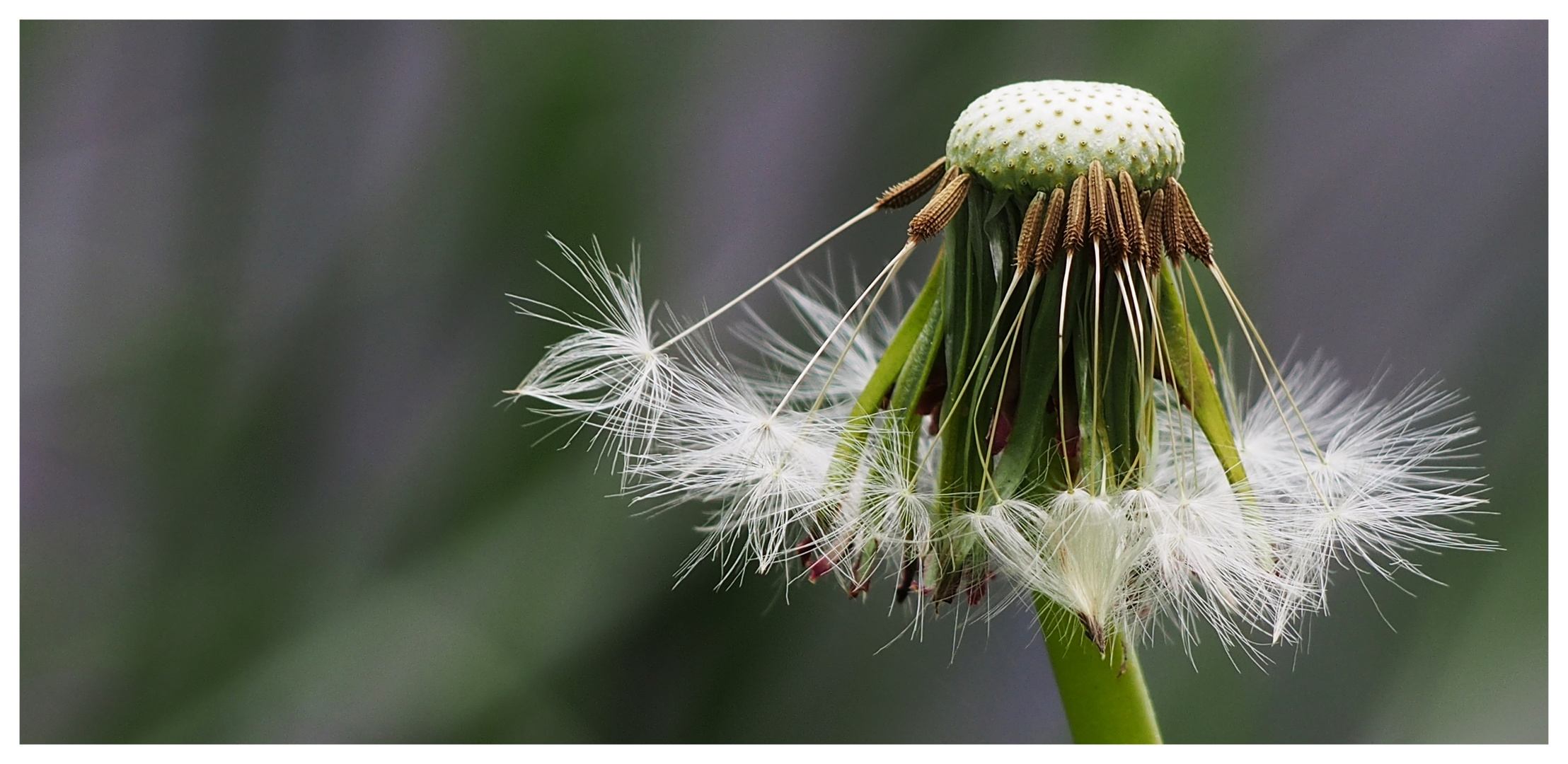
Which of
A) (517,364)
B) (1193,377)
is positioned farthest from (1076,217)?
(517,364)

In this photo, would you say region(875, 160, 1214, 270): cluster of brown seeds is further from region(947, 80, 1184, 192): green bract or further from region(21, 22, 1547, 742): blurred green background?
region(21, 22, 1547, 742): blurred green background

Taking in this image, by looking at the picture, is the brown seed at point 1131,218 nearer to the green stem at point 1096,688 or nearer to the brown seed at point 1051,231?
the brown seed at point 1051,231

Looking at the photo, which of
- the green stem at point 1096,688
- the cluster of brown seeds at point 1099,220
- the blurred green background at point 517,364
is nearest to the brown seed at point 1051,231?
the cluster of brown seeds at point 1099,220

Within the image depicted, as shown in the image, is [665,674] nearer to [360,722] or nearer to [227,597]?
[360,722]

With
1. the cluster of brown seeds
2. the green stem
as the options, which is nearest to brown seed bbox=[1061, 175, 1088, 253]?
the cluster of brown seeds

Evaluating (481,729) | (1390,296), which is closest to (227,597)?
(481,729)

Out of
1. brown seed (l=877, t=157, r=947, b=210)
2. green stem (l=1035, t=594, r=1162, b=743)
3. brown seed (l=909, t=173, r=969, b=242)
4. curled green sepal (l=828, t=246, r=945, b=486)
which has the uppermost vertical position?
brown seed (l=877, t=157, r=947, b=210)
